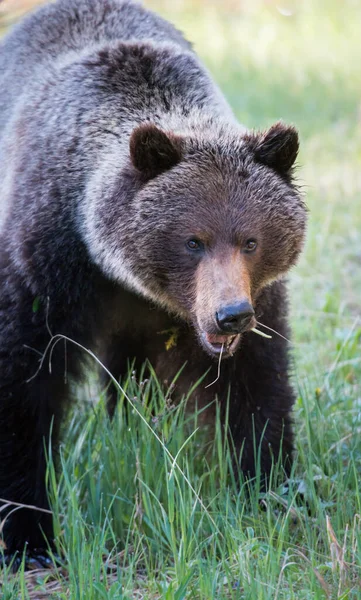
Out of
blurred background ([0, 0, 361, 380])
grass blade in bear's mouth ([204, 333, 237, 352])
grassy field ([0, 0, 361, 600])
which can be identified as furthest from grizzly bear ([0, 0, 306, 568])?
blurred background ([0, 0, 361, 380])

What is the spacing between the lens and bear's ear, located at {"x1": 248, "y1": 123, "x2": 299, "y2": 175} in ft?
14.9

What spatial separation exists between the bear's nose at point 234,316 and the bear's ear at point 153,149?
838 mm

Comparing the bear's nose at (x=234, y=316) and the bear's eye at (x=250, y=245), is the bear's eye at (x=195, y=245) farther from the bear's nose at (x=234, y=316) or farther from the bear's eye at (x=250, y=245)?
the bear's nose at (x=234, y=316)

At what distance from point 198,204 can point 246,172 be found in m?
0.29

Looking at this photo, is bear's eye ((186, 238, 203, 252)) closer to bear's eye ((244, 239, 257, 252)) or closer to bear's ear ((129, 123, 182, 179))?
bear's eye ((244, 239, 257, 252))

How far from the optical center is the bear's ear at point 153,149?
14.4 feet

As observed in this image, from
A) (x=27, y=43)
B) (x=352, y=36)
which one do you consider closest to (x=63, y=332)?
(x=27, y=43)

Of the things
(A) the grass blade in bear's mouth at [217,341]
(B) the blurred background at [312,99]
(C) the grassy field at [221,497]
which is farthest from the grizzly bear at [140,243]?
(B) the blurred background at [312,99]

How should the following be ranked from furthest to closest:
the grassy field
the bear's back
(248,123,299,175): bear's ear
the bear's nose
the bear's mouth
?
the bear's back, (248,123,299,175): bear's ear, the bear's mouth, the bear's nose, the grassy field

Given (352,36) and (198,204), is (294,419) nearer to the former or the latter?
(198,204)

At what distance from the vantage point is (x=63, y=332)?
4.72 metres

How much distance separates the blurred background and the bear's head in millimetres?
291

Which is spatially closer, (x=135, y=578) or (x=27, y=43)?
(x=135, y=578)

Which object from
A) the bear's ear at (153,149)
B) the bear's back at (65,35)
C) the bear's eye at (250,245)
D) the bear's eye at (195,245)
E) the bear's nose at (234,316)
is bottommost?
the bear's nose at (234,316)
